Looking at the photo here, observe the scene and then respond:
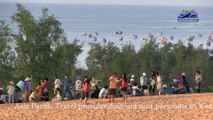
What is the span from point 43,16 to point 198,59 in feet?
106

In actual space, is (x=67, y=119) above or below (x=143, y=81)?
below

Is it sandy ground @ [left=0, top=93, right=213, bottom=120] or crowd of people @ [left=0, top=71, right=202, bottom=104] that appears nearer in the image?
sandy ground @ [left=0, top=93, right=213, bottom=120]

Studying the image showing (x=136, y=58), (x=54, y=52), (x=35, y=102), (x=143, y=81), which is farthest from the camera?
(x=136, y=58)

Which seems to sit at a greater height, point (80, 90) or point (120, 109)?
point (80, 90)

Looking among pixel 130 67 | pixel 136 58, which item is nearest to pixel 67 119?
pixel 130 67

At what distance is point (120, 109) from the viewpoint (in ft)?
68.0

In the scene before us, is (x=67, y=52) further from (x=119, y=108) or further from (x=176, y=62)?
(x=176, y=62)

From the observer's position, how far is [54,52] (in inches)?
1722

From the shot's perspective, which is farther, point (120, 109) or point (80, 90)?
point (80, 90)

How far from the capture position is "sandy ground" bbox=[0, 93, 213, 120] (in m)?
19.4

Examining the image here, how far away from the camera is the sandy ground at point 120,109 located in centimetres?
1944

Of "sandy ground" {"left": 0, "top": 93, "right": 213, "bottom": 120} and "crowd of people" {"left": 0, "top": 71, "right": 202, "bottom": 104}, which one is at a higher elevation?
"crowd of people" {"left": 0, "top": 71, "right": 202, "bottom": 104}

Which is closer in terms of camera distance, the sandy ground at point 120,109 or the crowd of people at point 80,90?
the sandy ground at point 120,109

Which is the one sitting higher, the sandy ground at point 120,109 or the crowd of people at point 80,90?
the crowd of people at point 80,90
